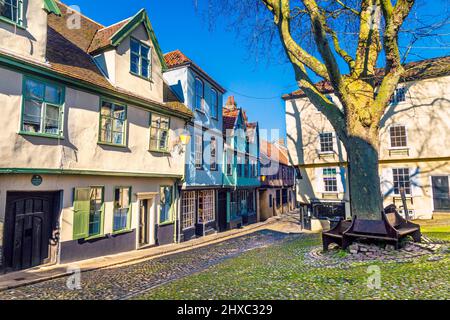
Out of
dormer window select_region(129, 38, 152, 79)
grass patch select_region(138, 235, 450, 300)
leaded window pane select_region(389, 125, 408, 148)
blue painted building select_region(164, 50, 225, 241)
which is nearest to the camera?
grass patch select_region(138, 235, 450, 300)

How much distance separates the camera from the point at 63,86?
1009 cm

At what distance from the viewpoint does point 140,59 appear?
1384cm

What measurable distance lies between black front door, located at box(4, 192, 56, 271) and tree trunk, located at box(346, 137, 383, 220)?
10.3 meters

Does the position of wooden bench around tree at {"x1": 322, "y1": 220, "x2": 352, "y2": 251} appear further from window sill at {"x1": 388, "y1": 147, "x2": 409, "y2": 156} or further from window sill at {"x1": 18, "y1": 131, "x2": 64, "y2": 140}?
window sill at {"x1": 388, "y1": 147, "x2": 409, "y2": 156}

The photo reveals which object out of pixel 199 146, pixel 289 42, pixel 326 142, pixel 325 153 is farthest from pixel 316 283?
pixel 326 142

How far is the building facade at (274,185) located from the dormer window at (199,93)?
12854 millimetres

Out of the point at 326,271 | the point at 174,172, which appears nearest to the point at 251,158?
the point at 174,172

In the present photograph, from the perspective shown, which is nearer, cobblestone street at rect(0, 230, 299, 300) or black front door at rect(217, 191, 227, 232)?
cobblestone street at rect(0, 230, 299, 300)

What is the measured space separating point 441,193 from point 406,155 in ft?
10.7

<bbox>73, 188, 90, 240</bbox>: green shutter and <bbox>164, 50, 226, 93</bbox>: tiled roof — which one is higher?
<bbox>164, 50, 226, 93</bbox>: tiled roof

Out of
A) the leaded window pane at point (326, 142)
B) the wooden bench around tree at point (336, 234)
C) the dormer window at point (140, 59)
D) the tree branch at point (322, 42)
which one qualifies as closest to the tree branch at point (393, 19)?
the tree branch at point (322, 42)

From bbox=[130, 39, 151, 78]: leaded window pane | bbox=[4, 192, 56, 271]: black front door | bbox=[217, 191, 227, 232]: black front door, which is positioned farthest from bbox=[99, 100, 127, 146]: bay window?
bbox=[217, 191, 227, 232]: black front door

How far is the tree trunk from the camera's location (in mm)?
7805

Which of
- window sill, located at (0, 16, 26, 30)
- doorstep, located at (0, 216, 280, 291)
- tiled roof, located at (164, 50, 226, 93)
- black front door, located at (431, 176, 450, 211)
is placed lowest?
doorstep, located at (0, 216, 280, 291)
